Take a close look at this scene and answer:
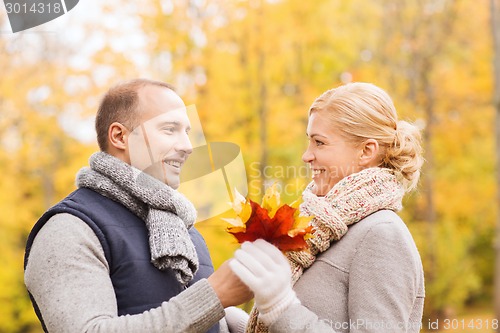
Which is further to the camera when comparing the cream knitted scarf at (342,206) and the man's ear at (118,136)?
the man's ear at (118,136)

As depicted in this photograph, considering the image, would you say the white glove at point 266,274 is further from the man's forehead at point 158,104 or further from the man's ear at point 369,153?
the man's forehead at point 158,104

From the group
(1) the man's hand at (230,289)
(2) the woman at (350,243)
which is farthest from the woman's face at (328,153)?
(1) the man's hand at (230,289)

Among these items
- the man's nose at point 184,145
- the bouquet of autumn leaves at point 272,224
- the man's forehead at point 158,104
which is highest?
the man's forehead at point 158,104

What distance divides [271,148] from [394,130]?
8.70 metres

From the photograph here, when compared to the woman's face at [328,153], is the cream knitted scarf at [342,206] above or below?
below

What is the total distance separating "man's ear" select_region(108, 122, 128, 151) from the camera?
2.55 meters

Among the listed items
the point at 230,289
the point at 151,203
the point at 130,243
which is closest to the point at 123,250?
the point at 130,243

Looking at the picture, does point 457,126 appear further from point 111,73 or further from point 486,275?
point 111,73

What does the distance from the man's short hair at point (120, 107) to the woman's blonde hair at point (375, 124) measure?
0.83 metres

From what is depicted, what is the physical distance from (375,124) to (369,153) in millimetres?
135

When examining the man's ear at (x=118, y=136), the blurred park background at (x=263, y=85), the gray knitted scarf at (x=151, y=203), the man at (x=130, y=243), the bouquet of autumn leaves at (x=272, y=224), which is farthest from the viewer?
the blurred park background at (x=263, y=85)

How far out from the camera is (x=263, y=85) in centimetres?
1080

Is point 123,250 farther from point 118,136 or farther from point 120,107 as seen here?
point 120,107

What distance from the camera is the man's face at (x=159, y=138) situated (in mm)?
2557
